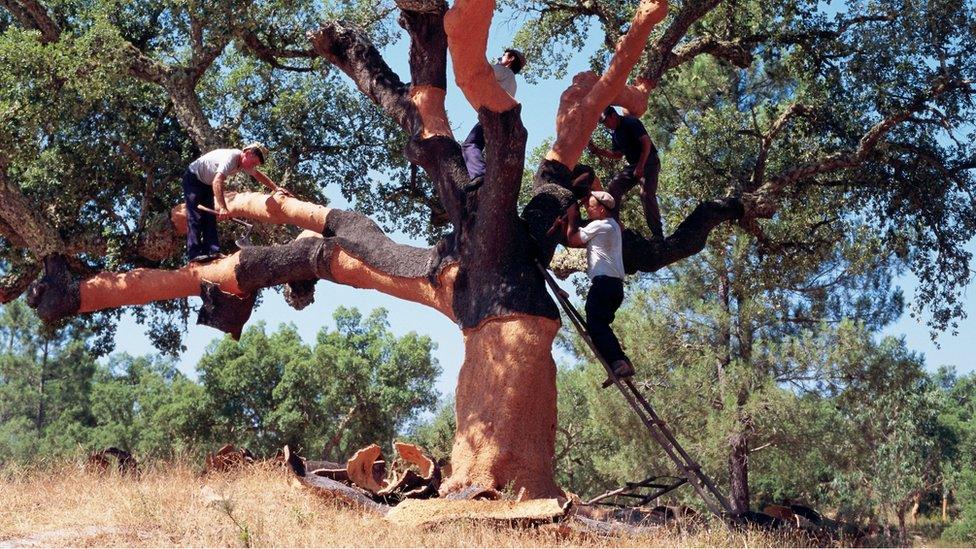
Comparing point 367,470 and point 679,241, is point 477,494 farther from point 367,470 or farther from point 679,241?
point 679,241

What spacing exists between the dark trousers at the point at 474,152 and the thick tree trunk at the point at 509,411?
5.89 feet

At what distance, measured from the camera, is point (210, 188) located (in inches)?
423

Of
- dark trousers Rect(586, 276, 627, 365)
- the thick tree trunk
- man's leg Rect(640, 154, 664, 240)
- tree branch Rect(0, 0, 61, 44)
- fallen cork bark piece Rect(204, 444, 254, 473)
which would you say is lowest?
fallen cork bark piece Rect(204, 444, 254, 473)

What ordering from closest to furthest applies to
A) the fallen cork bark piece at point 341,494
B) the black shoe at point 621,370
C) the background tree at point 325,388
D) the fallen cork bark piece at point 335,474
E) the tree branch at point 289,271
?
the fallen cork bark piece at point 341,494 → the fallen cork bark piece at point 335,474 → the black shoe at point 621,370 → the tree branch at point 289,271 → the background tree at point 325,388

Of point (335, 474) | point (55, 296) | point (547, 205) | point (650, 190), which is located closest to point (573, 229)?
point (547, 205)

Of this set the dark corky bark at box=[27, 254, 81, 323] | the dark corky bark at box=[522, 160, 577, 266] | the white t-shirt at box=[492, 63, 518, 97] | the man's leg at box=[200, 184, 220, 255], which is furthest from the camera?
the dark corky bark at box=[27, 254, 81, 323]

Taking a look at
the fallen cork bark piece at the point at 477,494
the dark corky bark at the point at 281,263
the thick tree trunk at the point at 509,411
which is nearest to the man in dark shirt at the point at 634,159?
the thick tree trunk at the point at 509,411

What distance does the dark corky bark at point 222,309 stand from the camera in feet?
33.7

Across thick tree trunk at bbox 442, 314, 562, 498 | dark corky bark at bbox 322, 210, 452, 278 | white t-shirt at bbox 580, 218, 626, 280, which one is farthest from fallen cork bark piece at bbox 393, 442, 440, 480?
white t-shirt at bbox 580, 218, 626, 280

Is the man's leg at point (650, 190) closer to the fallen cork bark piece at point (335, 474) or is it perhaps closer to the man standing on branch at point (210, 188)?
the man standing on branch at point (210, 188)

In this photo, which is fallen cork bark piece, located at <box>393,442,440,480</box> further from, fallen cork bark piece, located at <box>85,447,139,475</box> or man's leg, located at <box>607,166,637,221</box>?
man's leg, located at <box>607,166,637,221</box>

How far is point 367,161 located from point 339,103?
97cm

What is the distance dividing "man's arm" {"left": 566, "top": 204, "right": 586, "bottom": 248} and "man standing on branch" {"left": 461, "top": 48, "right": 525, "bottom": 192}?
911mm

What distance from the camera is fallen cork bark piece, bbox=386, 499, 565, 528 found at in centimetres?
677
